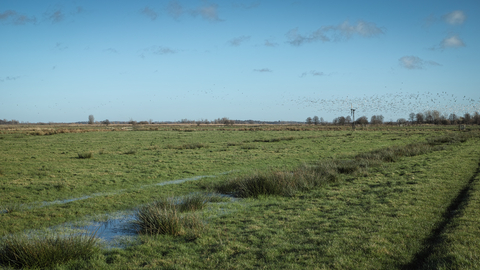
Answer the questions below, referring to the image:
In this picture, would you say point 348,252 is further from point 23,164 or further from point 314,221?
point 23,164

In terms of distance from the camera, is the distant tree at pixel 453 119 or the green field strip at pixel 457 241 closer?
the green field strip at pixel 457 241

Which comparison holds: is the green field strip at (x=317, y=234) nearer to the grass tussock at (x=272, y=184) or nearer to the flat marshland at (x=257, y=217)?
the flat marshland at (x=257, y=217)

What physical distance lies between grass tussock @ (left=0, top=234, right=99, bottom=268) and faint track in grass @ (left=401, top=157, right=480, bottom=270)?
7575 millimetres

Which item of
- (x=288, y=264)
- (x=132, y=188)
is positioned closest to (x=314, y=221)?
(x=288, y=264)

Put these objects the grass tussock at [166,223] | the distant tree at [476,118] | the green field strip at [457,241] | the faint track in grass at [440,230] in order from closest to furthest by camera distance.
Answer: the green field strip at [457,241], the faint track in grass at [440,230], the grass tussock at [166,223], the distant tree at [476,118]

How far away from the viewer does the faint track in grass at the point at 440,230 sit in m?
6.89

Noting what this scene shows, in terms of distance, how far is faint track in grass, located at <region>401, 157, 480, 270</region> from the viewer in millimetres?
6887

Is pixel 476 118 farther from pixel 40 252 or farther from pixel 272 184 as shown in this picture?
pixel 40 252

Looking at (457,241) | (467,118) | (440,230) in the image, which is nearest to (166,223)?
(457,241)

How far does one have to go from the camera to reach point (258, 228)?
972cm

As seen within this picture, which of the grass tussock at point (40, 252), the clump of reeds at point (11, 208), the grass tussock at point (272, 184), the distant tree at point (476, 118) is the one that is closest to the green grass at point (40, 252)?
the grass tussock at point (40, 252)

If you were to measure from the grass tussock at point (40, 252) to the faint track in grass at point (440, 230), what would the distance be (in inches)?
298

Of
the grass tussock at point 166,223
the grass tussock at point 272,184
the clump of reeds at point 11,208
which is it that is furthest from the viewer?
the grass tussock at point 272,184

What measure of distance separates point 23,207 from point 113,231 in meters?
5.44
